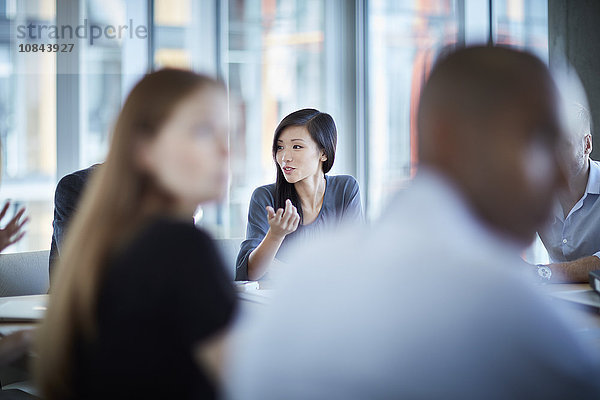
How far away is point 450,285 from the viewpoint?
0.70m

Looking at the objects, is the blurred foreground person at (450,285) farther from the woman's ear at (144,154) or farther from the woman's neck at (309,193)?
the woman's neck at (309,193)

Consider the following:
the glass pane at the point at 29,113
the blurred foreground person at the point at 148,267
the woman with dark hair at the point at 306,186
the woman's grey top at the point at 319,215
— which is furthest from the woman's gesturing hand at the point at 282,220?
the glass pane at the point at 29,113

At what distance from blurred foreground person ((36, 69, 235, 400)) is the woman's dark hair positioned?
6.55 ft

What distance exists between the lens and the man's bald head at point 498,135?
2.56 feet

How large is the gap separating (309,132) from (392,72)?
202 cm

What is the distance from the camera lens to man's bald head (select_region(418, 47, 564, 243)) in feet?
2.56

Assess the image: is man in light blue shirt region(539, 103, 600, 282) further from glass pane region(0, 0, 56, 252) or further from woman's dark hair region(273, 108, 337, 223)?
glass pane region(0, 0, 56, 252)

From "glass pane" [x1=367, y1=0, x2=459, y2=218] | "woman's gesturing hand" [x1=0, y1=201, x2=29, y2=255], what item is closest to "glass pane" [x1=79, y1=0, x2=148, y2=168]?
"glass pane" [x1=367, y1=0, x2=459, y2=218]

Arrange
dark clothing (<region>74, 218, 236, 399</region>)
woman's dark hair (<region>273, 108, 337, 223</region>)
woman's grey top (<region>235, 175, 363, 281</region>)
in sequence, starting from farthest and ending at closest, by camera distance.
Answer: woman's dark hair (<region>273, 108, 337, 223</region>) < woman's grey top (<region>235, 175, 363, 281</region>) < dark clothing (<region>74, 218, 236, 399</region>)

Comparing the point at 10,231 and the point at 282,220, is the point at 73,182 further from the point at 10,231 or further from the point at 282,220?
the point at 282,220

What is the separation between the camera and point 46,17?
4.37m

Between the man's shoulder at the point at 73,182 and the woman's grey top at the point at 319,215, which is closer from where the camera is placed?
the man's shoulder at the point at 73,182


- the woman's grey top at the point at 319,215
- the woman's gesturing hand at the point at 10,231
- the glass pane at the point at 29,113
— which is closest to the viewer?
the woman's gesturing hand at the point at 10,231

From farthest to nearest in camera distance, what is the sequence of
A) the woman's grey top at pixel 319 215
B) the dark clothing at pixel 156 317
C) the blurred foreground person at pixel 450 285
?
1. the woman's grey top at pixel 319 215
2. the dark clothing at pixel 156 317
3. the blurred foreground person at pixel 450 285
